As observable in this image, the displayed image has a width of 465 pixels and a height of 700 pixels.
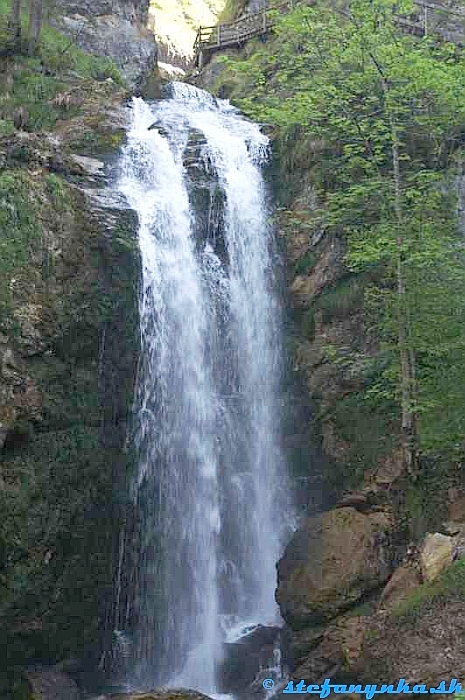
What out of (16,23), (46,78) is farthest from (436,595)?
(16,23)

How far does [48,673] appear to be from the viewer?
9.24m

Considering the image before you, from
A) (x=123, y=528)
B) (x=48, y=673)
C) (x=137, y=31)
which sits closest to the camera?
(x=48, y=673)

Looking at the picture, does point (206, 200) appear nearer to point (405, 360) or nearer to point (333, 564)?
point (405, 360)

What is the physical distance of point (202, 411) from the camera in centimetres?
1236

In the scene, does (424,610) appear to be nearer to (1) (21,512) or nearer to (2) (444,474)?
(2) (444,474)

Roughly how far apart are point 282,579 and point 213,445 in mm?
2916

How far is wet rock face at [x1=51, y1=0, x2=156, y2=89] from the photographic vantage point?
22031mm

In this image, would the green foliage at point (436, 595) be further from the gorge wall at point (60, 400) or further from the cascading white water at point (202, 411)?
the gorge wall at point (60, 400)

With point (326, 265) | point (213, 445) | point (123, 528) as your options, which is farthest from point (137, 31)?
point (123, 528)

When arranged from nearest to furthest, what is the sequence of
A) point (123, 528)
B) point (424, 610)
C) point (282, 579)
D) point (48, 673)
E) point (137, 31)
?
point (424, 610) < point (48, 673) < point (282, 579) < point (123, 528) < point (137, 31)

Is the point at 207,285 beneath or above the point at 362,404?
above

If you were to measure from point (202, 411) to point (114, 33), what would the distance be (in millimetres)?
15892

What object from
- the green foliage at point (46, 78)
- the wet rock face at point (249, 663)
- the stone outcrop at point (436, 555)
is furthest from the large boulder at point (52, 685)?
the green foliage at point (46, 78)

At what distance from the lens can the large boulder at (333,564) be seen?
30.9 feet
